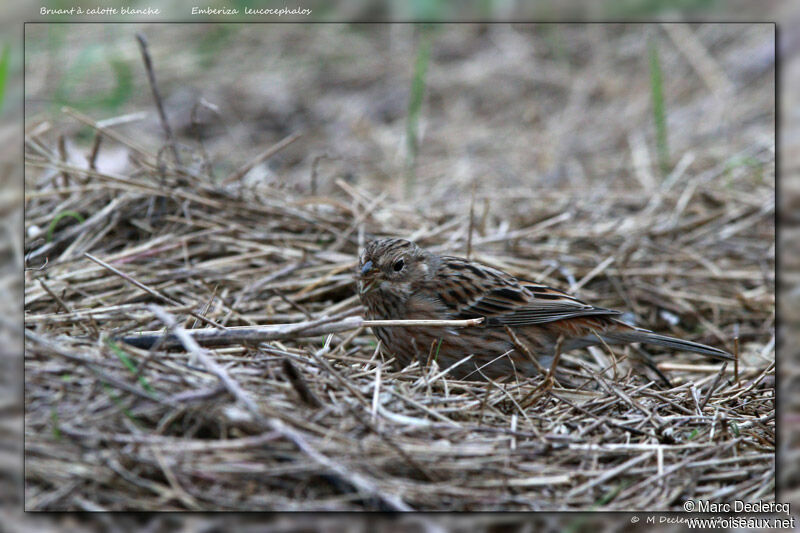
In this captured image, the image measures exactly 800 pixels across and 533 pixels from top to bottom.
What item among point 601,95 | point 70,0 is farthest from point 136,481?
point 601,95

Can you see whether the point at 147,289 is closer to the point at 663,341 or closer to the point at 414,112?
the point at 663,341

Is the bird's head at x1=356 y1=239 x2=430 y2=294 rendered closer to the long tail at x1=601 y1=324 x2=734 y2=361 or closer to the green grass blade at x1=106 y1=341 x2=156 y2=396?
the long tail at x1=601 y1=324 x2=734 y2=361

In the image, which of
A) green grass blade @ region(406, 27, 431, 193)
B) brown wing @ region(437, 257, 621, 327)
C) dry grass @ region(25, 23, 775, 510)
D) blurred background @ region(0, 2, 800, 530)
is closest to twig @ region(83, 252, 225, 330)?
dry grass @ region(25, 23, 775, 510)

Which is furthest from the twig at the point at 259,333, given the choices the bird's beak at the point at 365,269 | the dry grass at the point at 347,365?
the bird's beak at the point at 365,269

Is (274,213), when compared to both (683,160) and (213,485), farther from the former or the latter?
(683,160)

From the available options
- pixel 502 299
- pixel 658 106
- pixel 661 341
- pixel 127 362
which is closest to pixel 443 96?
pixel 658 106

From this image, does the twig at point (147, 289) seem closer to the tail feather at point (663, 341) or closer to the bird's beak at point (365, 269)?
the bird's beak at point (365, 269)

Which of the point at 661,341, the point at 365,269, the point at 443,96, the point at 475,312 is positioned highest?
the point at 443,96
